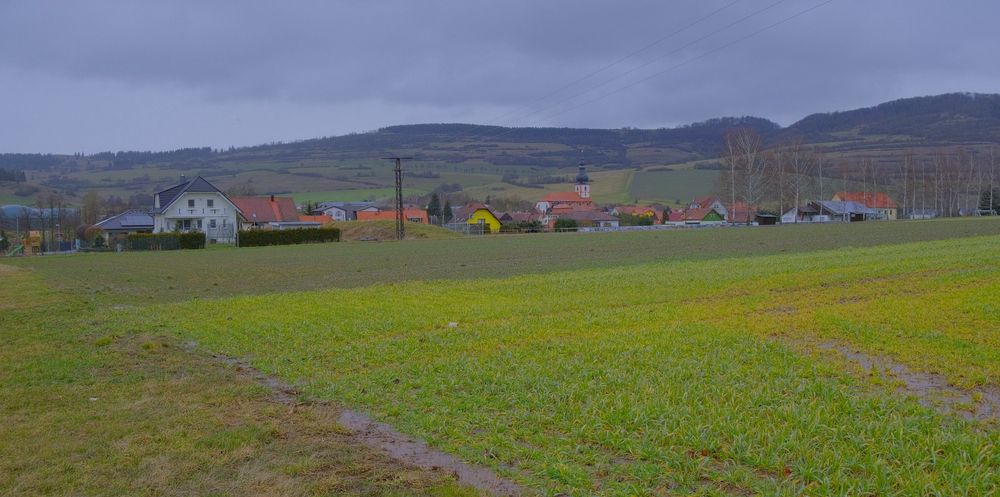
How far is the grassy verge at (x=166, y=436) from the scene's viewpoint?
576 centimetres

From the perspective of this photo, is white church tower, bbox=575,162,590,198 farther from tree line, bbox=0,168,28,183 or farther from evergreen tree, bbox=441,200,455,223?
tree line, bbox=0,168,28,183

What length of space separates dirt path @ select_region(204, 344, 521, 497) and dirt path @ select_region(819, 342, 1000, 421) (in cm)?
443

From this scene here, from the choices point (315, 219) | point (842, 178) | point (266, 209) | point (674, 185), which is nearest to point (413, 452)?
point (266, 209)

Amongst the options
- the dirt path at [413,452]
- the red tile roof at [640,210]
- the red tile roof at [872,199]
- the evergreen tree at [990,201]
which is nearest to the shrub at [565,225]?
the red tile roof at [640,210]

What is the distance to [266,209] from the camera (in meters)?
107

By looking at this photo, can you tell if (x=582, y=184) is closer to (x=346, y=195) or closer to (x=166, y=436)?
(x=346, y=195)

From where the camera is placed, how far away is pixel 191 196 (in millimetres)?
85500

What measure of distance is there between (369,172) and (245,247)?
4869 inches

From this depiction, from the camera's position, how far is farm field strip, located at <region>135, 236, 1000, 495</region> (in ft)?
18.5

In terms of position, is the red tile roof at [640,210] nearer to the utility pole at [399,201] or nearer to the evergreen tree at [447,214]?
the evergreen tree at [447,214]

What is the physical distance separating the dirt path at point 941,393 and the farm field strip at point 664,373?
196 millimetres

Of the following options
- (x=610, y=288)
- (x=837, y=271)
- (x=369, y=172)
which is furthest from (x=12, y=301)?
(x=369, y=172)

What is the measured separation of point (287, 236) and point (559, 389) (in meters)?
68.0

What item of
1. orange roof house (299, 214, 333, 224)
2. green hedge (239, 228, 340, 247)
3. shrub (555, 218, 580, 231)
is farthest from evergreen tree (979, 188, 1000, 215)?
orange roof house (299, 214, 333, 224)
